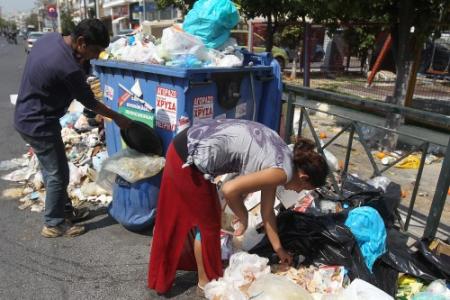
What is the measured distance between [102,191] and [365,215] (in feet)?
8.09

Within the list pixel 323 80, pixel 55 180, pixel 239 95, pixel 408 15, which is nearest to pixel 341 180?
pixel 239 95

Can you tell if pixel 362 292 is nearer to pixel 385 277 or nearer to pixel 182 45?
pixel 385 277

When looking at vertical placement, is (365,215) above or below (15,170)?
above

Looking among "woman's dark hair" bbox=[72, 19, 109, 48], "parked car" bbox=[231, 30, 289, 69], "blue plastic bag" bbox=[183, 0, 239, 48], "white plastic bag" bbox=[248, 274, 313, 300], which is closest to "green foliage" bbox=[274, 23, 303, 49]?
"parked car" bbox=[231, 30, 289, 69]

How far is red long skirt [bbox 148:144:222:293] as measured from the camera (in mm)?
2287

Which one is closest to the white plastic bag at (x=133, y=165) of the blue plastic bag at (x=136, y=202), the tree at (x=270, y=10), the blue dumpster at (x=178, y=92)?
the blue plastic bag at (x=136, y=202)

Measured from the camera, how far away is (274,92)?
12.6ft

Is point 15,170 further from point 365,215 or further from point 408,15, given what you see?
point 408,15

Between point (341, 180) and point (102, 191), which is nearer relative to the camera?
point (341, 180)

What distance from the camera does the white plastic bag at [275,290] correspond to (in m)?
2.21

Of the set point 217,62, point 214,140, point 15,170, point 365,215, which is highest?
point 217,62

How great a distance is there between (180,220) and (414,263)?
4.90 ft

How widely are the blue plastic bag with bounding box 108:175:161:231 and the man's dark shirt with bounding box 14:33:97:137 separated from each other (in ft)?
2.17

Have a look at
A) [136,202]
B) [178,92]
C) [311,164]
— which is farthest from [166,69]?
[311,164]
